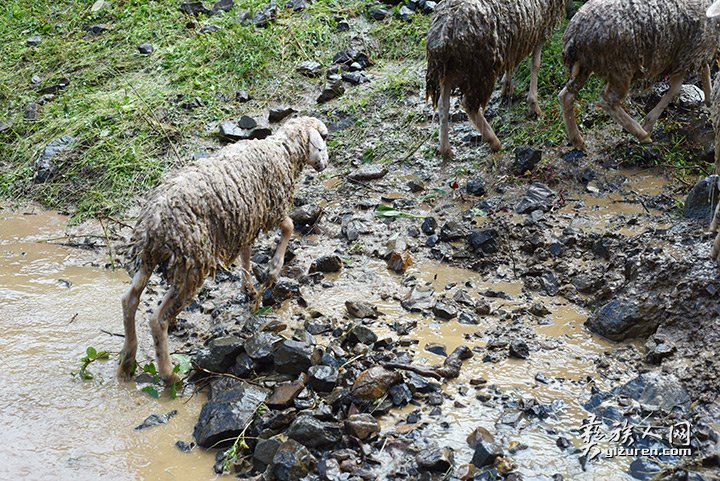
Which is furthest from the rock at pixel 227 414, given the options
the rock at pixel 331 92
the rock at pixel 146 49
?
the rock at pixel 146 49

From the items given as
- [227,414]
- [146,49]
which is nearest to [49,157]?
[146,49]

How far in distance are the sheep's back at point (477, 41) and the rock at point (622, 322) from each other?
2734 millimetres

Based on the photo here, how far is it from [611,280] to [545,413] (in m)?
1.58

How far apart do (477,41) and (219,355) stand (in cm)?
376

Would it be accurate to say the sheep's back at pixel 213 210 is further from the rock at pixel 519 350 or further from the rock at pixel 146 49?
the rock at pixel 146 49

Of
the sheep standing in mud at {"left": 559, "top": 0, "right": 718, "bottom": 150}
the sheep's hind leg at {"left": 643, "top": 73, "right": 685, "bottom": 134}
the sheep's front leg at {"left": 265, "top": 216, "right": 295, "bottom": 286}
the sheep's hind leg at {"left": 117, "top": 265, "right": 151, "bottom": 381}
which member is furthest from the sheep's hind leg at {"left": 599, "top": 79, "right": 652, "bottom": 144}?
the sheep's hind leg at {"left": 117, "top": 265, "right": 151, "bottom": 381}

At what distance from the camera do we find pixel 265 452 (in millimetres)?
3814

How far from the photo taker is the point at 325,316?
5.17m

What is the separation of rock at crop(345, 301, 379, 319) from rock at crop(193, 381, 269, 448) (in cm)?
100

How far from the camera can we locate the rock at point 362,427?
12.7 feet

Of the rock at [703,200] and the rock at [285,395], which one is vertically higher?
the rock at [703,200]

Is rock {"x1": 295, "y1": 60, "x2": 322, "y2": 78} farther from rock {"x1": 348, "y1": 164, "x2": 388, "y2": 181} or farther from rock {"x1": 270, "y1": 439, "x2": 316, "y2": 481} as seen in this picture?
rock {"x1": 270, "y1": 439, "x2": 316, "y2": 481}

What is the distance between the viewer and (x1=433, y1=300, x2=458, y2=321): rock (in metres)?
5.03

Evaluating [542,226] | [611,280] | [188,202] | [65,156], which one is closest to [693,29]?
[542,226]
